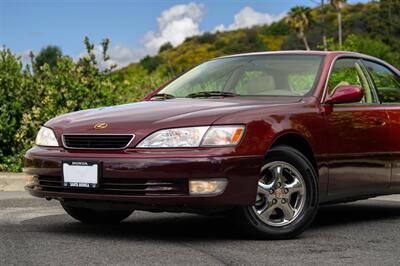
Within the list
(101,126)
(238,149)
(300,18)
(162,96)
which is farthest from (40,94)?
(300,18)

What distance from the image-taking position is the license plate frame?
576 centimetres

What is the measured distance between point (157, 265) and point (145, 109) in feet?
5.28

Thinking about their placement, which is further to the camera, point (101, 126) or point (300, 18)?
point (300, 18)

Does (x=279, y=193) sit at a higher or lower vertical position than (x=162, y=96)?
lower

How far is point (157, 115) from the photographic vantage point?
5.94m

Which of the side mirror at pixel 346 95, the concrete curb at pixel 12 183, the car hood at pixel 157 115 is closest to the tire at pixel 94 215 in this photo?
the car hood at pixel 157 115

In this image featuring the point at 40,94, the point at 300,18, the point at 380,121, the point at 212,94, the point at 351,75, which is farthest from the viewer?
the point at 300,18

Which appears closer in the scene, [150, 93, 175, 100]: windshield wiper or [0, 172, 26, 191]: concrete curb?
[150, 93, 175, 100]: windshield wiper

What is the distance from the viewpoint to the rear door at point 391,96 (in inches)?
286

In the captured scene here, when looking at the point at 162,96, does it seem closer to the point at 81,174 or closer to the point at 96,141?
the point at 96,141

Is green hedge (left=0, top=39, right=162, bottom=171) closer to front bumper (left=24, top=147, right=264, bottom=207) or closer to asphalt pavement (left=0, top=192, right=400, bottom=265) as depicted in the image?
asphalt pavement (left=0, top=192, right=400, bottom=265)

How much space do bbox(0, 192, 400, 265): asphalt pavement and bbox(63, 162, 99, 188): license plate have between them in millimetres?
399

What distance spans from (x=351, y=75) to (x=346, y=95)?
1.08 m

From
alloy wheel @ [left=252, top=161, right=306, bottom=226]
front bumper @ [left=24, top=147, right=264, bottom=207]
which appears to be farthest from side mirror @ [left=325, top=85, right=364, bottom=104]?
front bumper @ [left=24, top=147, right=264, bottom=207]
